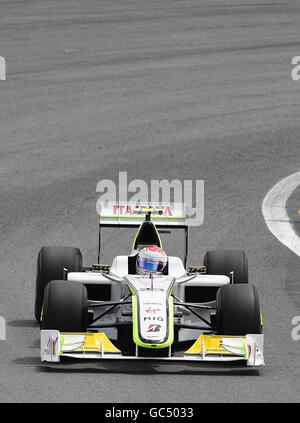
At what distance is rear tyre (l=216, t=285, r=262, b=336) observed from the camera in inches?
526

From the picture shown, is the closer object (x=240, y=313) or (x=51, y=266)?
(x=240, y=313)

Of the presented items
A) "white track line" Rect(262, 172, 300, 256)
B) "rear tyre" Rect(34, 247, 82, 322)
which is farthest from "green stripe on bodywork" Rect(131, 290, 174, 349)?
"white track line" Rect(262, 172, 300, 256)

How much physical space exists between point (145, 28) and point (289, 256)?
17.1 metres

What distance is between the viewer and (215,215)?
20.4 m

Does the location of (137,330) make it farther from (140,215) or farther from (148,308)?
(140,215)

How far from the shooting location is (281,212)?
2059 cm

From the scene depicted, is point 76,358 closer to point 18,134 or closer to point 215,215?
point 215,215

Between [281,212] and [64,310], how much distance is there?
306 inches

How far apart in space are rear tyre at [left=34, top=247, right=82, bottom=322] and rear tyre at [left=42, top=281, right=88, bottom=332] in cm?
136

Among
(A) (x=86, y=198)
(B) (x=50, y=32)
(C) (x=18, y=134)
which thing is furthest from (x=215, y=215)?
(B) (x=50, y=32)

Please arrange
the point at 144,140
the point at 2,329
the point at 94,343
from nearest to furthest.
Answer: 1. the point at 94,343
2. the point at 2,329
3. the point at 144,140

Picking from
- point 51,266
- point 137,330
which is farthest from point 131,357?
point 51,266

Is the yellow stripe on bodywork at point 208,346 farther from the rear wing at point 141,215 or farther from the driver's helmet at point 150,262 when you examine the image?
the rear wing at point 141,215

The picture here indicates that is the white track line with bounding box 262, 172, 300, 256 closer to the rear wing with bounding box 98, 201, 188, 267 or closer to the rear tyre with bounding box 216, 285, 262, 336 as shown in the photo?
the rear wing with bounding box 98, 201, 188, 267
